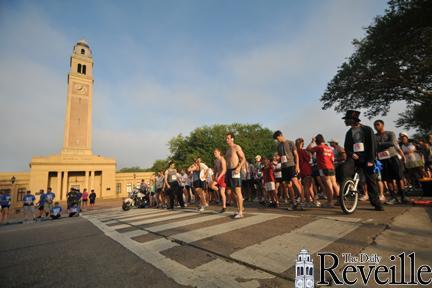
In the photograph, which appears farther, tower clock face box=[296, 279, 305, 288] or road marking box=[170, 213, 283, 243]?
road marking box=[170, 213, 283, 243]

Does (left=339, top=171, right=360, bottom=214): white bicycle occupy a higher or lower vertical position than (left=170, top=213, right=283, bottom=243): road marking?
higher

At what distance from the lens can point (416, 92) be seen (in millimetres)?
14883

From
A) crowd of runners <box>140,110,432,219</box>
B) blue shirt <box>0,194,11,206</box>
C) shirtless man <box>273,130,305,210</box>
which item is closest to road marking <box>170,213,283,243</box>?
crowd of runners <box>140,110,432,219</box>

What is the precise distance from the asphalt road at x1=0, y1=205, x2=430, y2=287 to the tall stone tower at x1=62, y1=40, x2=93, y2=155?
57494 millimetres

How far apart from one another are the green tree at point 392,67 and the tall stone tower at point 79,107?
55149 mm

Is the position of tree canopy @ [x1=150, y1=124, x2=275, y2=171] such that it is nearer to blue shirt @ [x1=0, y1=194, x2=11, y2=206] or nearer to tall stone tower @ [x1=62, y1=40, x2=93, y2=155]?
tall stone tower @ [x1=62, y1=40, x2=93, y2=155]

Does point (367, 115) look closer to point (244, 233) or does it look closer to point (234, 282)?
point (244, 233)

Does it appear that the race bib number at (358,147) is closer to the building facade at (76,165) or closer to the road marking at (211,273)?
the road marking at (211,273)

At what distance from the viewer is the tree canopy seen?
1779 inches

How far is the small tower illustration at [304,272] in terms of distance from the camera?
2.08 metres

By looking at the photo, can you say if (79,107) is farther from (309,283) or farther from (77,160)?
(309,283)

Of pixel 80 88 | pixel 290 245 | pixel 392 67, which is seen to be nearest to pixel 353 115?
pixel 290 245

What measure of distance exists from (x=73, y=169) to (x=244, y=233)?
2217 inches

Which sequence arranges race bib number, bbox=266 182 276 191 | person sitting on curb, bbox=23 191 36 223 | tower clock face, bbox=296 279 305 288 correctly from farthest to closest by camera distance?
person sitting on curb, bbox=23 191 36 223 < race bib number, bbox=266 182 276 191 < tower clock face, bbox=296 279 305 288
